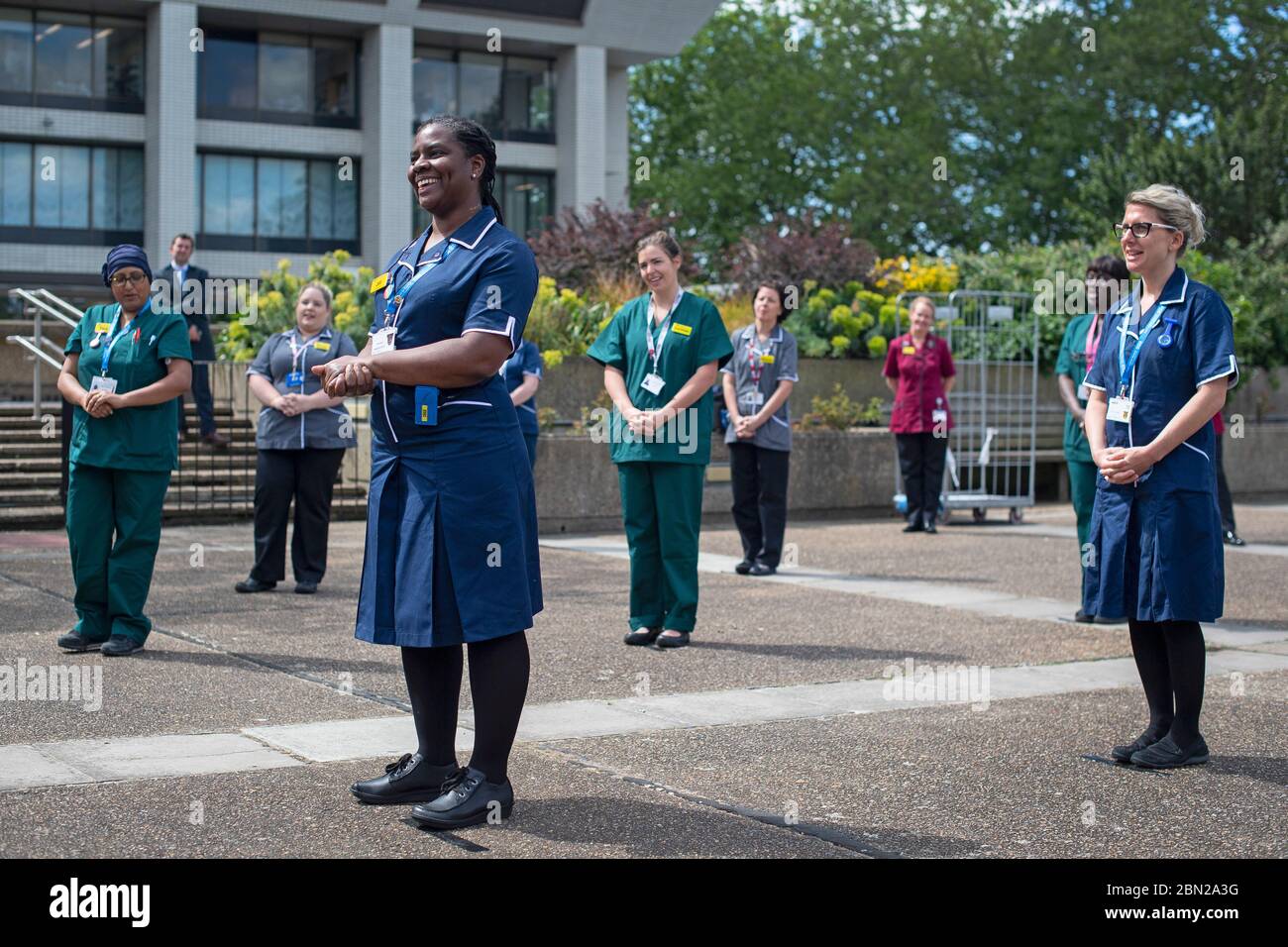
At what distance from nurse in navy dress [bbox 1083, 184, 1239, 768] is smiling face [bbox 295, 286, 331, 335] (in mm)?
5728

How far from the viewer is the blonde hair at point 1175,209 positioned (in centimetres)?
566

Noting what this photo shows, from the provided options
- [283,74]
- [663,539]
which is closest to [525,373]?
[663,539]

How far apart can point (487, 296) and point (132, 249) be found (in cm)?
392

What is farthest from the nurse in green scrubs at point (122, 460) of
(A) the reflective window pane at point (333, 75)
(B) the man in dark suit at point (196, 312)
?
(A) the reflective window pane at point (333, 75)

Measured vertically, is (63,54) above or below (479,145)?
above

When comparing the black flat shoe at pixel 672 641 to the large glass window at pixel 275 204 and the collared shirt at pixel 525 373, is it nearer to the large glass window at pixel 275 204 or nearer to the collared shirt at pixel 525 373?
the collared shirt at pixel 525 373

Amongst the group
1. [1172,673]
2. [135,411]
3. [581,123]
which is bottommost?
[1172,673]

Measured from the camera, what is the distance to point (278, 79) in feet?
→ 135

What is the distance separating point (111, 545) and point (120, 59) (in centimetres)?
3488

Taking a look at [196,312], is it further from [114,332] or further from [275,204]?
[275,204]

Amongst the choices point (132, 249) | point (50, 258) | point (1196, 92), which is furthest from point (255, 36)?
point (132, 249)

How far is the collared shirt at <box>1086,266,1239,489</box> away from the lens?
220 inches
